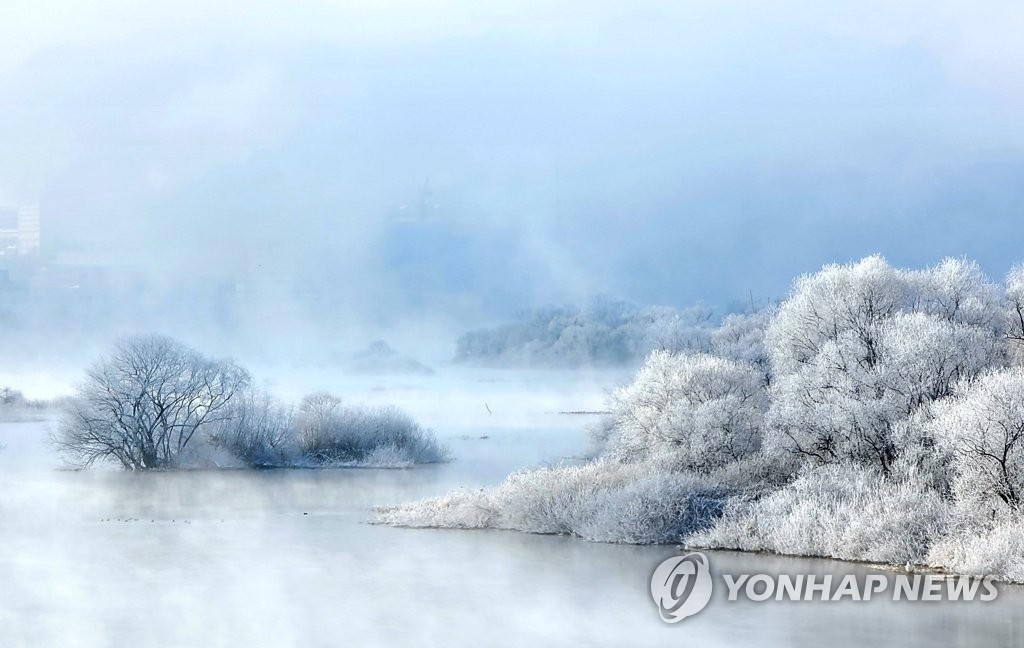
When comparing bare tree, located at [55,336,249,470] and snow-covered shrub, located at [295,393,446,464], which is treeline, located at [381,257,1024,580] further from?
bare tree, located at [55,336,249,470]

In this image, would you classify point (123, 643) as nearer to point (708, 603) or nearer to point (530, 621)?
point (530, 621)

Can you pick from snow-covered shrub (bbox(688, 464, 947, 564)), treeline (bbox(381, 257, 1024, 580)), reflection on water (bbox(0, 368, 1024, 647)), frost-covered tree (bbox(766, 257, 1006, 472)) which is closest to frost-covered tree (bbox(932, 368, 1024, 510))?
treeline (bbox(381, 257, 1024, 580))

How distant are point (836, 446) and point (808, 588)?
678 cm

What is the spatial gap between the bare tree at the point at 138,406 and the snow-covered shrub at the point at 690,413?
14506mm

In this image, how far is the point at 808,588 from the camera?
16141 millimetres

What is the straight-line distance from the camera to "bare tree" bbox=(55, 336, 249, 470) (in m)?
35.5

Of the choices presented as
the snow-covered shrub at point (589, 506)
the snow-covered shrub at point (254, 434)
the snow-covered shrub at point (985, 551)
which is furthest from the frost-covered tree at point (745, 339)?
the snow-covered shrub at point (985, 551)

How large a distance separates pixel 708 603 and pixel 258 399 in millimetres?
26672

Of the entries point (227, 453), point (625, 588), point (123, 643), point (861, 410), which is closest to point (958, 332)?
point (861, 410)

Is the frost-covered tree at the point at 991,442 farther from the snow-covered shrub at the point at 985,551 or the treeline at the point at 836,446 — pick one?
the snow-covered shrub at the point at 985,551

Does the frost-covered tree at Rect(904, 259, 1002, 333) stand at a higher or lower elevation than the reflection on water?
higher

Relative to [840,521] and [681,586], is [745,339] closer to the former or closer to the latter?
[840,521]

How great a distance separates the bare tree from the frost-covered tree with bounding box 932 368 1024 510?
24.4m

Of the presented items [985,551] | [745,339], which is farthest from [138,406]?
[985,551]
